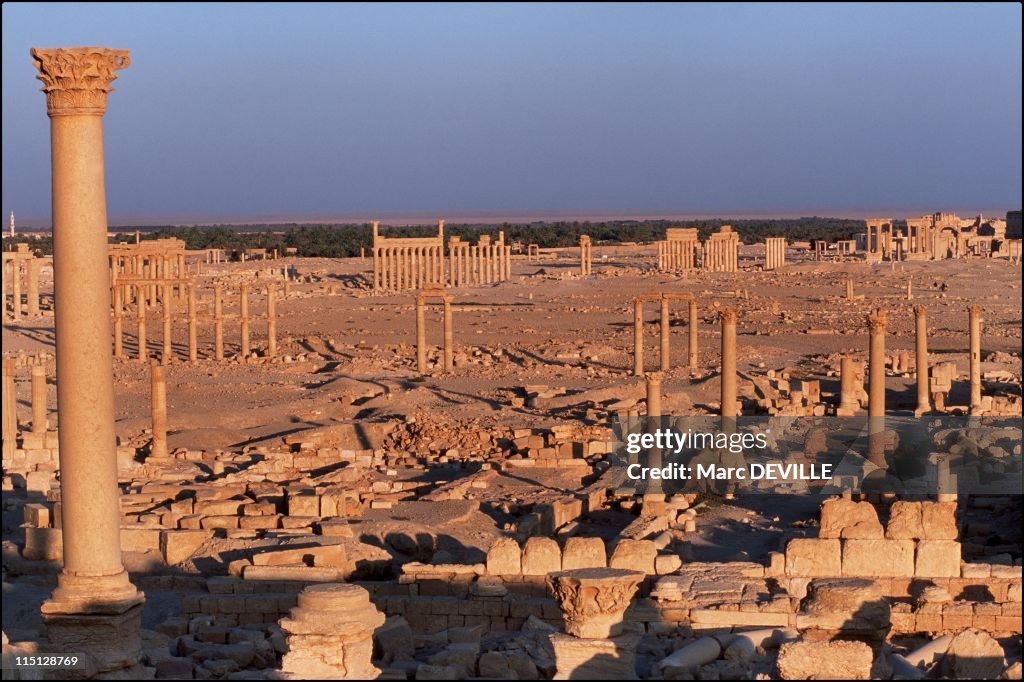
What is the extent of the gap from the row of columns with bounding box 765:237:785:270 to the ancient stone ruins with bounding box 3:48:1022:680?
97.3ft

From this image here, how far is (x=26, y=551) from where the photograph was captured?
17344 millimetres

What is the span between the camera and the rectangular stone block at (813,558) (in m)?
15.2

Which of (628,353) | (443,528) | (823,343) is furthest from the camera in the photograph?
(823,343)

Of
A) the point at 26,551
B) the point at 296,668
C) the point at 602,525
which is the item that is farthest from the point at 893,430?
the point at 296,668

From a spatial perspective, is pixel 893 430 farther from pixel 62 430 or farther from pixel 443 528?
pixel 62 430

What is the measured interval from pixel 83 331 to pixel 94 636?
210 centimetres

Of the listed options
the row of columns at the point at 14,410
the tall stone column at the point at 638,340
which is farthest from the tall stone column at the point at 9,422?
the tall stone column at the point at 638,340

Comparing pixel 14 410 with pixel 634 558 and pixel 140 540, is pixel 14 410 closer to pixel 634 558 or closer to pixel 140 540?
pixel 140 540

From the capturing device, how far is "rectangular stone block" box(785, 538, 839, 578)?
15.2 m

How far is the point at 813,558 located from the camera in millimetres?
15234

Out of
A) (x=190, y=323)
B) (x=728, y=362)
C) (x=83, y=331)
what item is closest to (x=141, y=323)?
(x=190, y=323)

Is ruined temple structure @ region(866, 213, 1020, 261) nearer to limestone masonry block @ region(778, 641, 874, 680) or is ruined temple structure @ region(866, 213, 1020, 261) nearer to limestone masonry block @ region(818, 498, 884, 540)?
limestone masonry block @ region(818, 498, 884, 540)

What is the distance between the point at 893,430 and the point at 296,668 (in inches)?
569

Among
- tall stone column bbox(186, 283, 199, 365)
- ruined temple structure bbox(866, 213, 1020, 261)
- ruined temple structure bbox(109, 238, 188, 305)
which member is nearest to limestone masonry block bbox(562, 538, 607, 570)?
ruined temple structure bbox(109, 238, 188, 305)
